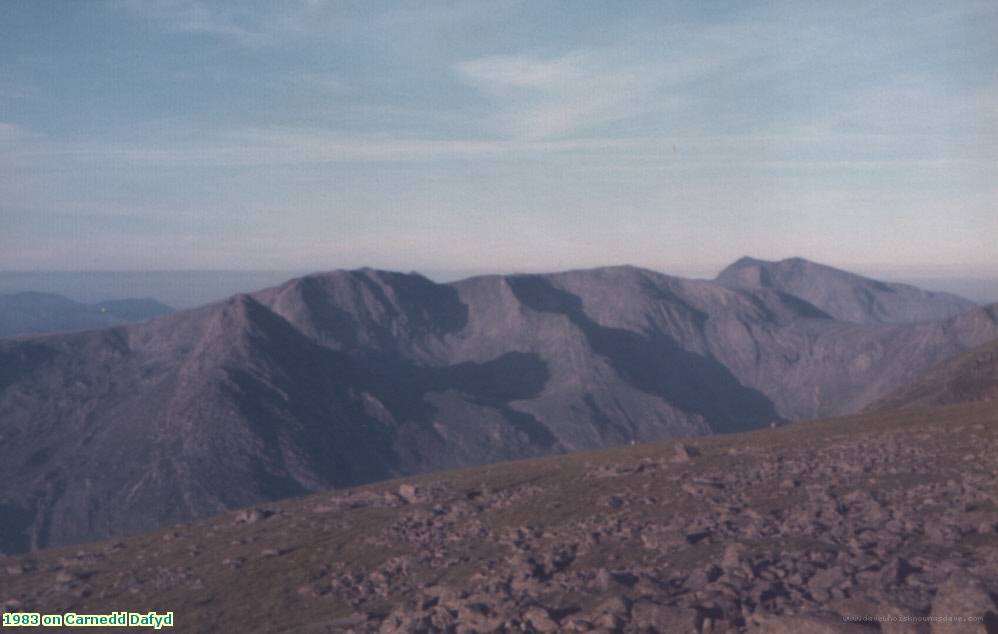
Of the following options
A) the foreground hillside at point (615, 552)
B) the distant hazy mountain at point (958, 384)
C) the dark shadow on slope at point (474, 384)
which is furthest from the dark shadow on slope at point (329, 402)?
the foreground hillside at point (615, 552)

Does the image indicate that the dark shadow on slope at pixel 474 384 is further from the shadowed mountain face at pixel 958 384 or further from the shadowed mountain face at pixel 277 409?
the shadowed mountain face at pixel 958 384

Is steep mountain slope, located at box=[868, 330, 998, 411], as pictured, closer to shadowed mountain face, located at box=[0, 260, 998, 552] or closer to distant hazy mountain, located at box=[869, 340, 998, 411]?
distant hazy mountain, located at box=[869, 340, 998, 411]

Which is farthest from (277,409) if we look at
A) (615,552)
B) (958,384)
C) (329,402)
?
(615,552)

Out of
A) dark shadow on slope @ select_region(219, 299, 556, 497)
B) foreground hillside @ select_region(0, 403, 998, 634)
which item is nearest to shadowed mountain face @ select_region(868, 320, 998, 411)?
foreground hillside @ select_region(0, 403, 998, 634)

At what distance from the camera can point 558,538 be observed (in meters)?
22.7

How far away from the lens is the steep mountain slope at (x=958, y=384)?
63787mm

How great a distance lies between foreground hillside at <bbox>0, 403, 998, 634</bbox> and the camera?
49.2 feet

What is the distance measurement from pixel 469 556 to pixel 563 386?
156 m

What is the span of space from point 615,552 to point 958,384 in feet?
202

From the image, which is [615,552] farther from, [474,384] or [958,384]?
[474,384]

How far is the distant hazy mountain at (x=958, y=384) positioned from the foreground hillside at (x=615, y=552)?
31.2m

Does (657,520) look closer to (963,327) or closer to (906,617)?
(906,617)

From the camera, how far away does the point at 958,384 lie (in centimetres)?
6906

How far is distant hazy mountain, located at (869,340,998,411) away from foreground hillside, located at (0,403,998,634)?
31233 mm
